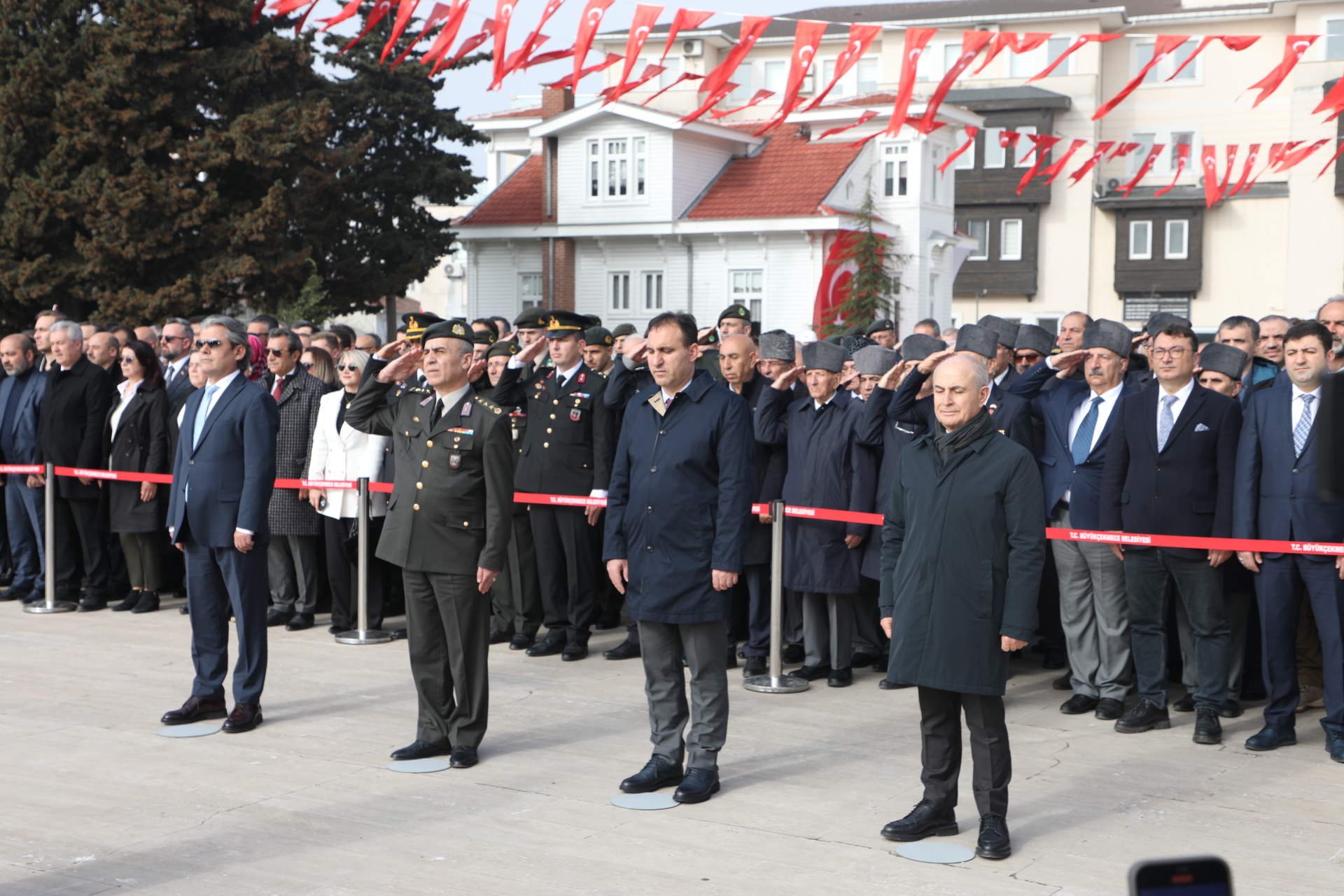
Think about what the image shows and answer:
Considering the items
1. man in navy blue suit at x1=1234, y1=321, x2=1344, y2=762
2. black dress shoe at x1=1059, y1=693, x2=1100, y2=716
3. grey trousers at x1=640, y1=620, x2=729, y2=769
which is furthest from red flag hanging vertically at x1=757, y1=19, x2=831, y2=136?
grey trousers at x1=640, y1=620, x2=729, y2=769

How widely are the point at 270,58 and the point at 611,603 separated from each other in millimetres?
23500

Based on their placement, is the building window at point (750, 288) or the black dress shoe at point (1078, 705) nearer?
the black dress shoe at point (1078, 705)

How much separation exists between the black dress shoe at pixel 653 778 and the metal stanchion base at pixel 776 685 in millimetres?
2076

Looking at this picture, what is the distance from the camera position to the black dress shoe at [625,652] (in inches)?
357

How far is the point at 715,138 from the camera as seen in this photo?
40062 millimetres

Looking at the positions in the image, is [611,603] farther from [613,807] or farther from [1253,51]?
[1253,51]

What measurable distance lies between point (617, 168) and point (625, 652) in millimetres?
32168

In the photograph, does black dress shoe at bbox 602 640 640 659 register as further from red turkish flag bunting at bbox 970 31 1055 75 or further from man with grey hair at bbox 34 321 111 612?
red turkish flag bunting at bbox 970 31 1055 75

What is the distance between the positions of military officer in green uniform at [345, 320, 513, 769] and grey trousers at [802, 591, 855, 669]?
2642 millimetres

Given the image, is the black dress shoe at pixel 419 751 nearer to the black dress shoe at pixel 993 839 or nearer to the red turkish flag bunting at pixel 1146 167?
the black dress shoe at pixel 993 839

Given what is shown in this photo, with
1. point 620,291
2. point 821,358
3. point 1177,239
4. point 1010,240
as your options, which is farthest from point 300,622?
point 1177,239

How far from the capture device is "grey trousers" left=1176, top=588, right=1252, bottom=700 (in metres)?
7.44

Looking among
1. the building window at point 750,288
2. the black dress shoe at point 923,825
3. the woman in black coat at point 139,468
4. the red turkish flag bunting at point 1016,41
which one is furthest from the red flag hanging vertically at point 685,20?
the building window at point 750,288

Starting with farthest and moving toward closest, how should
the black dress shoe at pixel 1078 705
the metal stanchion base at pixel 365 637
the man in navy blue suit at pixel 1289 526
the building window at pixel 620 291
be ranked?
the building window at pixel 620 291 < the metal stanchion base at pixel 365 637 < the black dress shoe at pixel 1078 705 < the man in navy blue suit at pixel 1289 526
